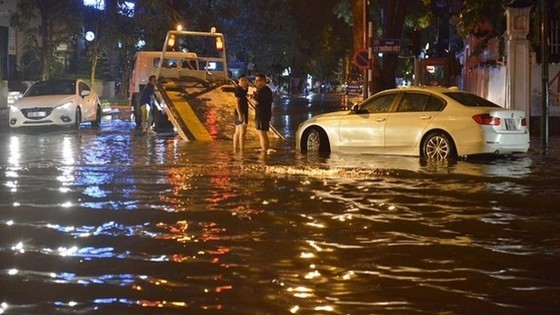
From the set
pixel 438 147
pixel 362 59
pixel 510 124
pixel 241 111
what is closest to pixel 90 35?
pixel 362 59

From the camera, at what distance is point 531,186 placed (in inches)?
532

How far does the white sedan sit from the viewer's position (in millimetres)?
26562

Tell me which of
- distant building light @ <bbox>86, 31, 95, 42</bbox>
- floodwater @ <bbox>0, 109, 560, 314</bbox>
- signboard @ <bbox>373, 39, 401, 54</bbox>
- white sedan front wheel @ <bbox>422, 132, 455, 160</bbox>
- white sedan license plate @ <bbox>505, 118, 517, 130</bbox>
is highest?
distant building light @ <bbox>86, 31, 95, 42</bbox>

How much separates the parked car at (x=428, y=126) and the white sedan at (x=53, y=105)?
10764 millimetres

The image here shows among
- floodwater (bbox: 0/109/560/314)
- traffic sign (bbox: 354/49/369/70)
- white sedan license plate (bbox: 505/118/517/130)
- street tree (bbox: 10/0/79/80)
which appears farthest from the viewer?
street tree (bbox: 10/0/79/80)

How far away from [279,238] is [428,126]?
8.52 meters

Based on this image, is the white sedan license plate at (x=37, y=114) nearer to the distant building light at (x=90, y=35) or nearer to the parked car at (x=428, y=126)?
the parked car at (x=428, y=126)

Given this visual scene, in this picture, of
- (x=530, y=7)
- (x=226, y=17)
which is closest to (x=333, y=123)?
(x=530, y=7)

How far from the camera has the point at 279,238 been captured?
366 inches

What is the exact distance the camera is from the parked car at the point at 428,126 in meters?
16.9

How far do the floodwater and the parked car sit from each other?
642 mm

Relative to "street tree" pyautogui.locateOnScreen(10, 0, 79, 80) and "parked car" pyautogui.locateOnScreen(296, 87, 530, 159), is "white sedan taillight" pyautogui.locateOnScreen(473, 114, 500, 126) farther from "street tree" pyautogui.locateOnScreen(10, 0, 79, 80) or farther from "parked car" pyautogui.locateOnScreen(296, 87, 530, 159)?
"street tree" pyautogui.locateOnScreen(10, 0, 79, 80)

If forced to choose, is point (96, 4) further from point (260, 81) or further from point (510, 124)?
point (510, 124)

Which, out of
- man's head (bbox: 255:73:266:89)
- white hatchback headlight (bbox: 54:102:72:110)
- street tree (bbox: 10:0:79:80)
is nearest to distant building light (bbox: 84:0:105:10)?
street tree (bbox: 10:0:79:80)
